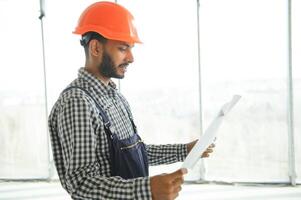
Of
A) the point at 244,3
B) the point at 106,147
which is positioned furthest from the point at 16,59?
the point at 106,147

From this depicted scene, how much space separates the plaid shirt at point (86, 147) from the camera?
0.94m

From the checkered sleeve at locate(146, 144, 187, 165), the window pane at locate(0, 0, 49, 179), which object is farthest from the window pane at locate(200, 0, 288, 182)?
the checkered sleeve at locate(146, 144, 187, 165)

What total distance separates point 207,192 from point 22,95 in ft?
6.91

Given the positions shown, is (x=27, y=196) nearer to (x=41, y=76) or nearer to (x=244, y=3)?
(x=41, y=76)

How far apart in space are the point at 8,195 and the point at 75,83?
8.64ft

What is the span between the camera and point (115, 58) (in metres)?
1.15

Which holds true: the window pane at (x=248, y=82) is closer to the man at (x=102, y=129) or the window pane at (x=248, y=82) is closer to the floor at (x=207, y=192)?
the floor at (x=207, y=192)

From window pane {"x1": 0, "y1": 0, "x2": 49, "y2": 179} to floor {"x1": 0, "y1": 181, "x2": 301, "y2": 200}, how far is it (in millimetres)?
268

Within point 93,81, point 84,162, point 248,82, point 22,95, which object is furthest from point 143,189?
point 22,95

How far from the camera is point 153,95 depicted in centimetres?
348

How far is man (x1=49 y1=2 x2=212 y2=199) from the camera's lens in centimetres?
94

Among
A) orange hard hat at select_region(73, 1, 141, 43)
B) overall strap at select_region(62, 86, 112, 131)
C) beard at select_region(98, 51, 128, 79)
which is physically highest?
orange hard hat at select_region(73, 1, 141, 43)

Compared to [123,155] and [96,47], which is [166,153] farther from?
[96,47]

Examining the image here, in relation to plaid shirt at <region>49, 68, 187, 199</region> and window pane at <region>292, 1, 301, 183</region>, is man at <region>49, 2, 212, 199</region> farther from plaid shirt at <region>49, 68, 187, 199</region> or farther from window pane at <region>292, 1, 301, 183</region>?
window pane at <region>292, 1, 301, 183</region>
